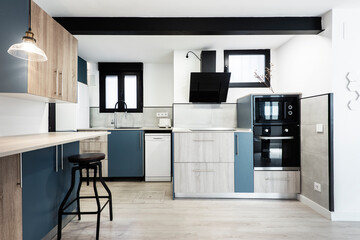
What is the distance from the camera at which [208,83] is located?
132 inches

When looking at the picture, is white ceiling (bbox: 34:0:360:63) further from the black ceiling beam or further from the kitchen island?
the kitchen island

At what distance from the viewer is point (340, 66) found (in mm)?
2271

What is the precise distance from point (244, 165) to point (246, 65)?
72.7 inches

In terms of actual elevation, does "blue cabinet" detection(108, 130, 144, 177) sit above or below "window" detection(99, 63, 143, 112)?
below

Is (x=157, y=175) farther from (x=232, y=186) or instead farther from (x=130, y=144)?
(x=232, y=186)

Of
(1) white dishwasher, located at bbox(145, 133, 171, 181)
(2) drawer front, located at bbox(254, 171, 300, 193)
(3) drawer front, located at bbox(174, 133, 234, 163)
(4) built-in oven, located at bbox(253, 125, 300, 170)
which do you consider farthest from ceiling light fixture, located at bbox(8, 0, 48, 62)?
(2) drawer front, located at bbox(254, 171, 300, 193)

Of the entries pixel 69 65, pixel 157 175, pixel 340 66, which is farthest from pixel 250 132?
pixel 69 65

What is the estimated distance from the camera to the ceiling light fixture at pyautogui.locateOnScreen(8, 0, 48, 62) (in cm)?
146

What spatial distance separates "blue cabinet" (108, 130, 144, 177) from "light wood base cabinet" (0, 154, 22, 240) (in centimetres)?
223

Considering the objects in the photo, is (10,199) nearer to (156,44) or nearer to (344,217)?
(156,44)

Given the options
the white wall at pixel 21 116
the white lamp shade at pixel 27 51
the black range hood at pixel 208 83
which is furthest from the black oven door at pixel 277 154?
the white wall at pixel 21 116

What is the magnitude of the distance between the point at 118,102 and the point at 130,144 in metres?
1.14

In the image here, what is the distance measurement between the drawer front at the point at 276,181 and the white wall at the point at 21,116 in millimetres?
2831

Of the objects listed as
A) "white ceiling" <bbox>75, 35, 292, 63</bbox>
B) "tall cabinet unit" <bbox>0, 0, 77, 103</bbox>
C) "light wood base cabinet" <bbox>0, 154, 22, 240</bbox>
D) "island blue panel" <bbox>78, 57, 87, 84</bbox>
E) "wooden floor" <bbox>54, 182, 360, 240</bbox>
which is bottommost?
"wooden floor" <bbox>54, 182, 360, 240</bbox>
